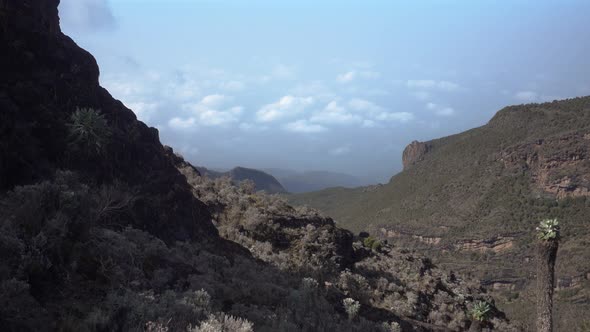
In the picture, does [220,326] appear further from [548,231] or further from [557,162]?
[557,162]

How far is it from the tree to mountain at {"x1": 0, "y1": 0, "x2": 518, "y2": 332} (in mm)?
3438

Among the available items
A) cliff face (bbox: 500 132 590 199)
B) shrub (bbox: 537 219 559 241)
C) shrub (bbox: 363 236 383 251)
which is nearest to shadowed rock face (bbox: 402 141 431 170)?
cliff face (bbox: 500 132 590 199)

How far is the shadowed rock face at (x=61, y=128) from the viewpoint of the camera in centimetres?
1270

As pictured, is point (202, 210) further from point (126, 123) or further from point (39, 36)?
point (39, 36)

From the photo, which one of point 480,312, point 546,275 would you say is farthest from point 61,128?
point 480,312

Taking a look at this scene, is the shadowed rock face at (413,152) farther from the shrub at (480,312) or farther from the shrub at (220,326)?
the shrub at (220,326)

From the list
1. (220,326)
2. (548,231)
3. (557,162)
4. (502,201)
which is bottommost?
(502,201)

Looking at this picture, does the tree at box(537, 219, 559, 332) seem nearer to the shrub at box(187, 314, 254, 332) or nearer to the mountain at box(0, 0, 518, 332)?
the mountain at box(0, 0, 518, 332)

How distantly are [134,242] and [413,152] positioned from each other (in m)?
144

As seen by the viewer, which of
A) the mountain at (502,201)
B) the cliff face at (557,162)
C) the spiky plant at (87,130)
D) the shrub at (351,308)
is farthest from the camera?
the cliff face at (557,162)

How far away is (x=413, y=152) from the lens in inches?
5837

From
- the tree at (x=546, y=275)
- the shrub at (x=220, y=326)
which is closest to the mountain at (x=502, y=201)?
the tree at (x=546, y=275)

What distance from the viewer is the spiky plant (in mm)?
15219

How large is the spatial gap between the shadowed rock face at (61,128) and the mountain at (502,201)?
55.6 metres
